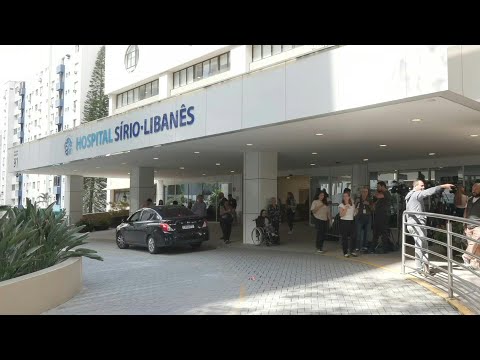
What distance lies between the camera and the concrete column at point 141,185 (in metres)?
23.4

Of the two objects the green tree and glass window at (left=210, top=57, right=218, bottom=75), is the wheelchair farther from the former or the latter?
the green tree

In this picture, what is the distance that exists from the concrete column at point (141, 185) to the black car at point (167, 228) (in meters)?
8.01

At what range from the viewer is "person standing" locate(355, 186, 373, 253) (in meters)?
12.2

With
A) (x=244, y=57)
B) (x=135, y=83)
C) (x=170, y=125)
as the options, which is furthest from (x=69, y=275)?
(x=135, y=83)

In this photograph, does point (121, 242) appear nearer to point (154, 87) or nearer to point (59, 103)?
point (154, 87)

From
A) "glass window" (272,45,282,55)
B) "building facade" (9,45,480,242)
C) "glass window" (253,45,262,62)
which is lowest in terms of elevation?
"building facade" (9,45,480,242)

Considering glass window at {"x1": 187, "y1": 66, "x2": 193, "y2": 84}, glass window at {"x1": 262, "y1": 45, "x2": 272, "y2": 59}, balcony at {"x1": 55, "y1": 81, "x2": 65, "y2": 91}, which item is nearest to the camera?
glass window at {"x1": 262, "y1": 45, "x2": 272, "y2": 59}

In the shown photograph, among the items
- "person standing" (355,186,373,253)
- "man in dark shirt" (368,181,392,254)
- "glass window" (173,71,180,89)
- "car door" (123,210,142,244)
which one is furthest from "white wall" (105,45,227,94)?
"man in dark shirt" (368,181,392,254)

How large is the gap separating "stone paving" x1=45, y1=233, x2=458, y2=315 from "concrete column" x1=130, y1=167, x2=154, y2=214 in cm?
1095

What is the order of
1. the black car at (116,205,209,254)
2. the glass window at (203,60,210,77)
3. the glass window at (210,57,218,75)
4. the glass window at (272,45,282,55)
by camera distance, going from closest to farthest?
the black car at (116,205,209,254), the glass window at (272,45,282,55), the glass window at (210,57,218,75), the glass window at (203,60,210,77)

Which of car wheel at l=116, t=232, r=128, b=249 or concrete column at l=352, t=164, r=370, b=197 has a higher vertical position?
concrete column at l=352, t=164, r=370, b=197

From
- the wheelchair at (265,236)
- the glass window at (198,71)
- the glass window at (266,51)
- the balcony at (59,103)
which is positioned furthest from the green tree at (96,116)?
the wheelchair at (265,236)

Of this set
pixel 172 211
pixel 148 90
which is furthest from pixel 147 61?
pixel 172 211

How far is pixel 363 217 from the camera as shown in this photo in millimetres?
12297
